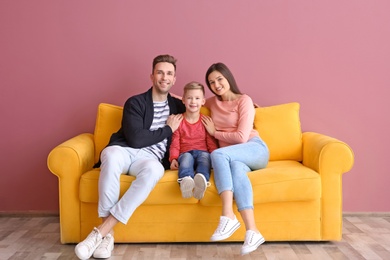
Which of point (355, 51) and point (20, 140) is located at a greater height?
point (355, 51)

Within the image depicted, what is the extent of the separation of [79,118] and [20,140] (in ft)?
1.52

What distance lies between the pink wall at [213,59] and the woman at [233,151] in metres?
0.42

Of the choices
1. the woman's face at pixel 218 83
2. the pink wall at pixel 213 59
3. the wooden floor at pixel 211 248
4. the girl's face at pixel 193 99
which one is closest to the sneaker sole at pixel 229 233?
the wooden floor at pixel 211 248

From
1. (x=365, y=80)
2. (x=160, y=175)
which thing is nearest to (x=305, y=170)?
(x=160, y=175)

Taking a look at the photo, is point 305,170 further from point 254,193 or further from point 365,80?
point 365,80

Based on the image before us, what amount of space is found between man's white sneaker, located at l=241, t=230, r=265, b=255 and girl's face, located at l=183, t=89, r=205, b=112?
37.3 inches

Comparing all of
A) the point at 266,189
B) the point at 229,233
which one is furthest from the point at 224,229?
the point at 266,189

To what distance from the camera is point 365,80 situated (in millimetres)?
4188

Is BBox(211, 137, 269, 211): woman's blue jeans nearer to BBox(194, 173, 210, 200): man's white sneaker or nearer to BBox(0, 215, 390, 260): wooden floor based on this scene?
BBox(194, 173, 210, 200): man's white sneaker

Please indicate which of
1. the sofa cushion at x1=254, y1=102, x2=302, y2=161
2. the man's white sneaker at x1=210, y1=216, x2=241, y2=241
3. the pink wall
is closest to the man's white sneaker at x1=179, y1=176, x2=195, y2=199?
the man's white sneaker at x1=210, y1=216, x2=241, y2=241

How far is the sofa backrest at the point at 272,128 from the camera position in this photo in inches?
155

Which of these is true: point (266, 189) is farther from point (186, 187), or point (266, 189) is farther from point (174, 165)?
point (174, 165)

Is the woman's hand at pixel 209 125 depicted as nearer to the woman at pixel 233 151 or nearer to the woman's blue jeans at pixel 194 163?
the woman at pixel 233 151

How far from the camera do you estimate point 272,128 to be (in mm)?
3941
